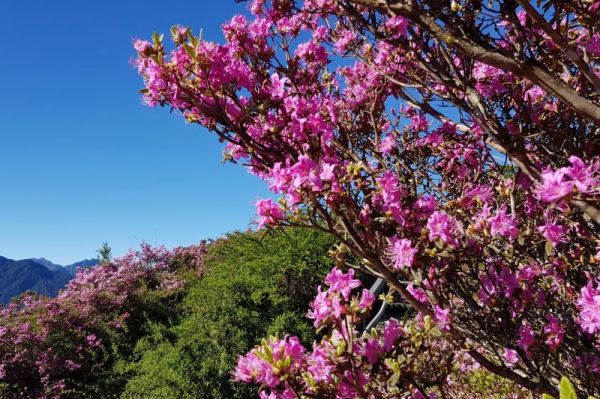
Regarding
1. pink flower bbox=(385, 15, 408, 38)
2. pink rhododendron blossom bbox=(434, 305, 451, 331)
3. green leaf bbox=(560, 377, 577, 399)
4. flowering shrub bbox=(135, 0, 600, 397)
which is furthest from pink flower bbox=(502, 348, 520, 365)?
pink flower bbox=(385, 15, 408, 38)

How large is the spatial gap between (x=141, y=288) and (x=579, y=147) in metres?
10.0

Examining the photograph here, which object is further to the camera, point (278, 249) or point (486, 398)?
point (278, 249)

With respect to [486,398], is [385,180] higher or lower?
higher

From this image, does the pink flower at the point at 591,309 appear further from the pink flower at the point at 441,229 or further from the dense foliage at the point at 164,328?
the dense foliage at the point at 164,328

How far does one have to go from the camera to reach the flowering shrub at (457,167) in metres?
1.85

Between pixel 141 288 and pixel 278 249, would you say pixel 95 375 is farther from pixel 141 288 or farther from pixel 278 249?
pixel 278 249

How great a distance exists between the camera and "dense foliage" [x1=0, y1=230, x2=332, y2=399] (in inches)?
235

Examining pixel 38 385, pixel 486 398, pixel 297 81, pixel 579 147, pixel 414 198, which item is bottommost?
pixel 38 385

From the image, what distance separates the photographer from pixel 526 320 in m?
2.73

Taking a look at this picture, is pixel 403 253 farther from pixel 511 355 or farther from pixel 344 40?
pixel 344 40

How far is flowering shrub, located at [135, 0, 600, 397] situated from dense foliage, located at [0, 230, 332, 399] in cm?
403

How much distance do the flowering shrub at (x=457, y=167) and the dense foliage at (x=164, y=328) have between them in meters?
4.03

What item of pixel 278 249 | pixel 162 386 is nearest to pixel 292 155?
pixel 162 386

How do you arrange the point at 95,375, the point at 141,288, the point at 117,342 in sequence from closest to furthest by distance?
the point at 95,375, the point at 117,342, the point at 141,288
